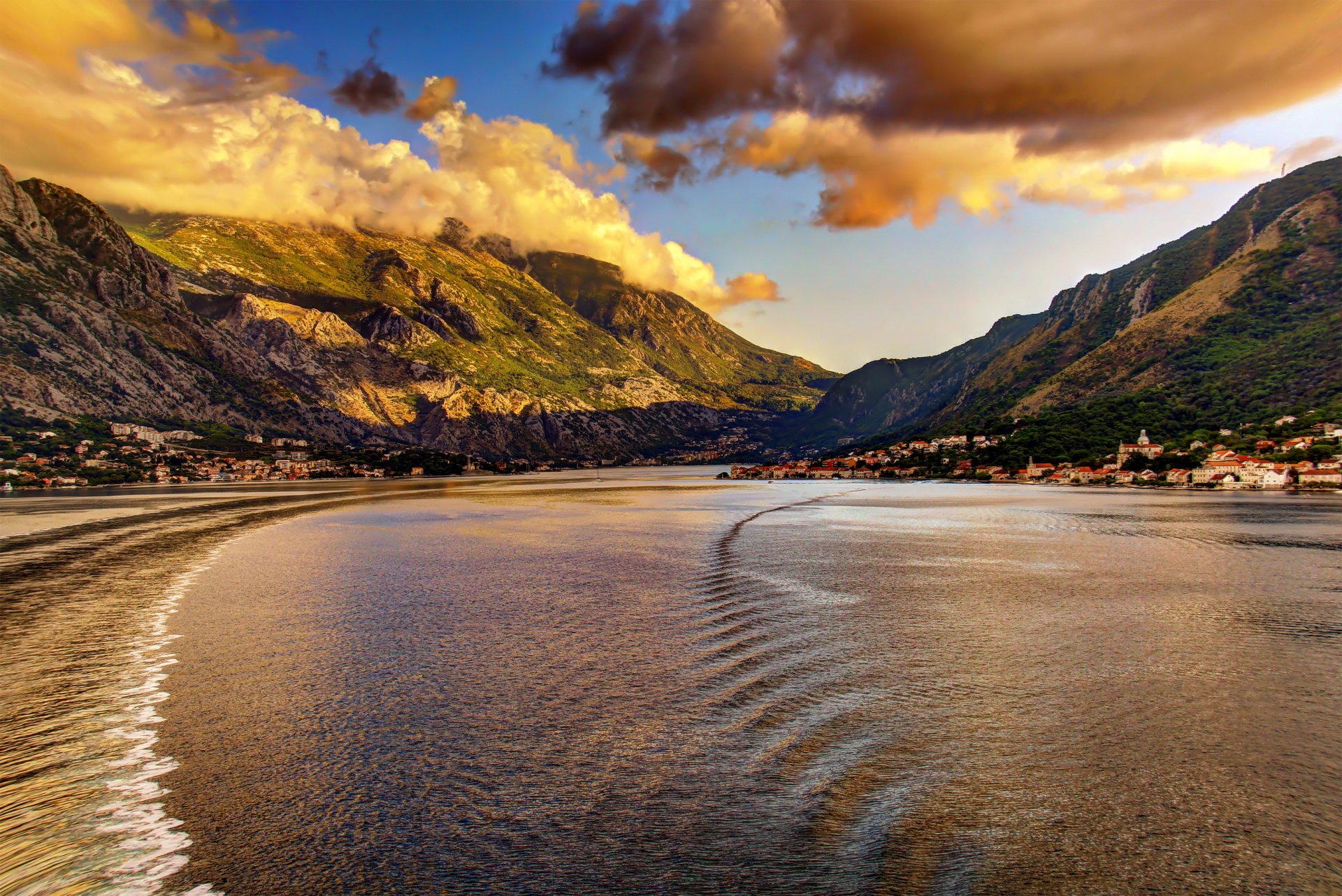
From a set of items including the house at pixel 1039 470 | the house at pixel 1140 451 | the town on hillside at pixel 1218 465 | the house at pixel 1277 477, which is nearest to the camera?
the house at pixel 1277 477

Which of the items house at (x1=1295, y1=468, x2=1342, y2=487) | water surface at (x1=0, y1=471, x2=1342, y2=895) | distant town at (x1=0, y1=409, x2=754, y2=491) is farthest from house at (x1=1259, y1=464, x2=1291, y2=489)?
distant town at (x1=0, y1=409, x2=754, y2=491)

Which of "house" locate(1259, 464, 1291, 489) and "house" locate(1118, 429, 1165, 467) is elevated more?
"house" locate(1118, 429, 1165, 467)

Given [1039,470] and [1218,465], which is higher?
[1218,465]

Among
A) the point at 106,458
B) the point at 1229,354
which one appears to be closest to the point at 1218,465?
the point at 1229,354

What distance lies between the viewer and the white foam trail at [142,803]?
9.02 m

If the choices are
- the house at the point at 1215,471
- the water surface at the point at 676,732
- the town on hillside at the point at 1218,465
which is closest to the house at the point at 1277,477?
the town on hillside at the point at 1218,465

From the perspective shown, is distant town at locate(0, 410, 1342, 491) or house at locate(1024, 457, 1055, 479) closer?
distant town at locate(0, 410, 1342, 491)

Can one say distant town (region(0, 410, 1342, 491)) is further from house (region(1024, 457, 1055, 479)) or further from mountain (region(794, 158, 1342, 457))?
mountain (region(794, 158, 1342, 457))

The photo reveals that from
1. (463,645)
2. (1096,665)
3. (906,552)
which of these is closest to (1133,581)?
(906,552)

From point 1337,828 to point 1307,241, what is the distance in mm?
232048

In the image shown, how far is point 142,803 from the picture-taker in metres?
11.1

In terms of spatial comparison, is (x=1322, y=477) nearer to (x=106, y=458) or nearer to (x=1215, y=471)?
(x=1215, y=471)

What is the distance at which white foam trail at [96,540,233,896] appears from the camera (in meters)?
9.02

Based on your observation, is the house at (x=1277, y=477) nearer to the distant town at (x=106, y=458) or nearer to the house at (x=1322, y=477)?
the house at (x=1322, y=477)
